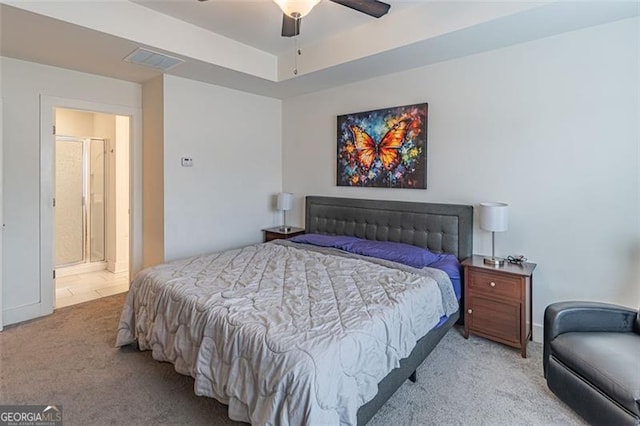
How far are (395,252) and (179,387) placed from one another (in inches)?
83.2

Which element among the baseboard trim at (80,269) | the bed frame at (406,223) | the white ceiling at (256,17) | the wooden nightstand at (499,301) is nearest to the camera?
the wooden nightstand at (499,301)

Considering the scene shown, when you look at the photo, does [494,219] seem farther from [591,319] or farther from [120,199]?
[120,199]

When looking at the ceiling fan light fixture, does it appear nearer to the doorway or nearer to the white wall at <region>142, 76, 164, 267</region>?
the white wall at <region>142, 76, 164, 267</region>

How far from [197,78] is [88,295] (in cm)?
302

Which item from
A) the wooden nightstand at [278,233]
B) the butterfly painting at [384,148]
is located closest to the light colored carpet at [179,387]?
the butterfly painting at [384,148]

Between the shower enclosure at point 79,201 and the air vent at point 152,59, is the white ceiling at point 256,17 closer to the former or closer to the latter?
the air vent at point 152,59

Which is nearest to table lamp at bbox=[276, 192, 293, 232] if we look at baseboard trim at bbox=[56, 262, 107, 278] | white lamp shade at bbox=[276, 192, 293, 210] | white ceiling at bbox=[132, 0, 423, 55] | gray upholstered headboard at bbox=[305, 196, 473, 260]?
white lamp shade at bbox=[276, 192, 293, 210]

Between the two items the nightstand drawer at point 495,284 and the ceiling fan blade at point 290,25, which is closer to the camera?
the ceiling fan blade at point 290,25

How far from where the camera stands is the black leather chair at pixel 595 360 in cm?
173

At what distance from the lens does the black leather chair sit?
173 cm

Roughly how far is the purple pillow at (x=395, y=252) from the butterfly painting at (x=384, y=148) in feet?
2.37

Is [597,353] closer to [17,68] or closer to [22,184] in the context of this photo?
[22,184]

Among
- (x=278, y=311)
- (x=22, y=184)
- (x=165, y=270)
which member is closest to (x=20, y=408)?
(x=165, y=270)

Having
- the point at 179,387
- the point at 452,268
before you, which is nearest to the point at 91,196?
the point at 179,387
